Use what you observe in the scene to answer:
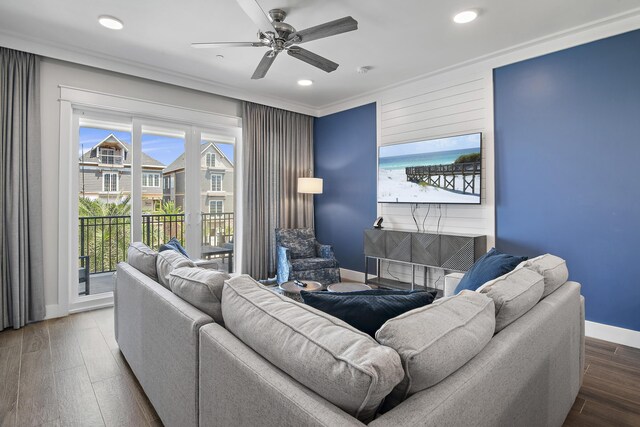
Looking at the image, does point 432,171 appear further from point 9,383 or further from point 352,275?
point 9,383

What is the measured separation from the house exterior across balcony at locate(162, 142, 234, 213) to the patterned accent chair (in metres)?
0.88

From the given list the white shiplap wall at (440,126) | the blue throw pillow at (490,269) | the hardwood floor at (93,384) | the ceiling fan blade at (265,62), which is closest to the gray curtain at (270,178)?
the white shiplap wall at (440,126)

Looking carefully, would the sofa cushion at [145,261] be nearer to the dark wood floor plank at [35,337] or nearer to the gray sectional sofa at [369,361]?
the gray sectional sofa at [369,361]

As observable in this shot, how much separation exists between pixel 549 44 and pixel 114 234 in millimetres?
4936

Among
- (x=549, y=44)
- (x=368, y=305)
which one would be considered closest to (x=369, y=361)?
(x=368, y=305)

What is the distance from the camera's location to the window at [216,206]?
4.55 metres

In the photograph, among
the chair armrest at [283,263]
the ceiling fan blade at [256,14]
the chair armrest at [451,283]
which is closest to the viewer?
the ceiling fan blade at [256,14]

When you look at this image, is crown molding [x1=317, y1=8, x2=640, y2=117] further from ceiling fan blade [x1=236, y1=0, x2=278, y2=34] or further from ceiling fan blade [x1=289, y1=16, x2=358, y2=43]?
ceiling fan blade [x1=236, y1=0, x2=278, y2=34]

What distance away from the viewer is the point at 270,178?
496cm

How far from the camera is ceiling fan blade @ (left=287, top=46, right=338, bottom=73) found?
8.94ft

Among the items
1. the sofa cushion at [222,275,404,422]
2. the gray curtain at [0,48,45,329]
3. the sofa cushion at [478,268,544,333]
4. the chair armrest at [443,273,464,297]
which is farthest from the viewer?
the gray curtain at [0,48,45,329]

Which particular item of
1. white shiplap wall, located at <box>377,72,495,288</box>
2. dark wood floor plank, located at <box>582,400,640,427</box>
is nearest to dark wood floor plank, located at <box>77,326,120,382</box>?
dark wood floor plank, located at <box>582,400,640,427</box>

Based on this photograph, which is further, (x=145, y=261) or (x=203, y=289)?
(x=145, y=261)

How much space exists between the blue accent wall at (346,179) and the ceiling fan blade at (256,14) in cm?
250
